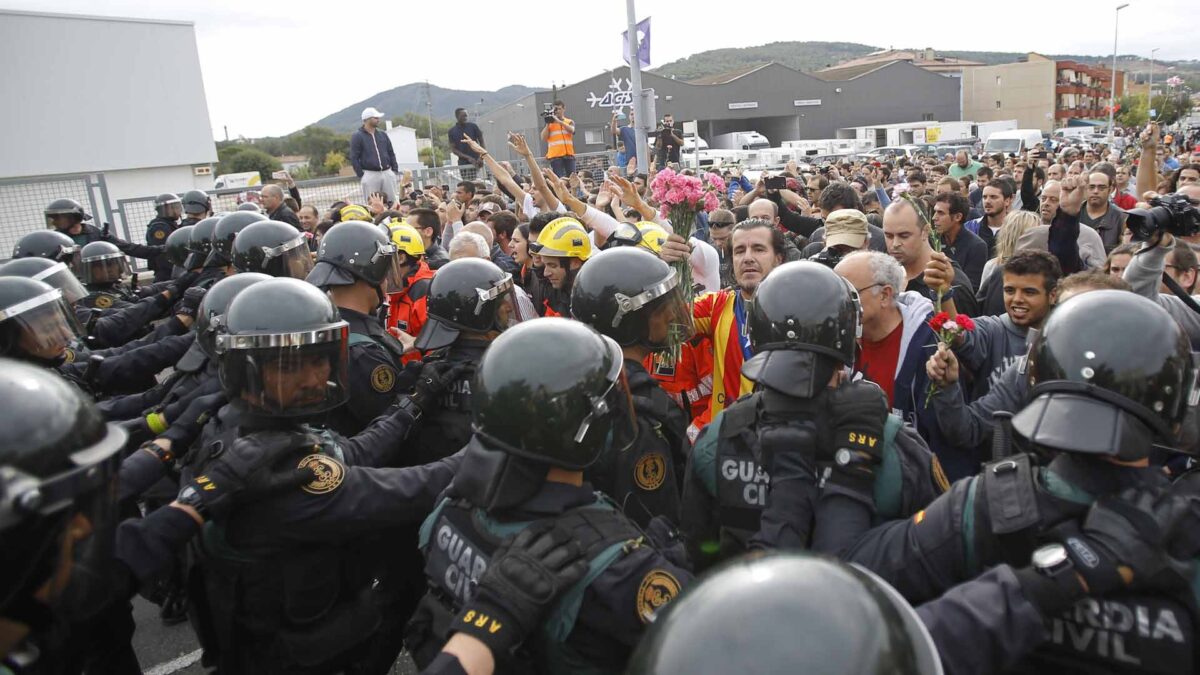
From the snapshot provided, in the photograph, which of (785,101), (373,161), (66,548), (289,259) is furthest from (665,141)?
(785,101)

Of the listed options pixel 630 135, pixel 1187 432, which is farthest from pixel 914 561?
pixel 630 135

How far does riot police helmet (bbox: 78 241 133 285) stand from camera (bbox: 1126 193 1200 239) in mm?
7147

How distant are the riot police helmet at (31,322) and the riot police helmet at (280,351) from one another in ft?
4.52

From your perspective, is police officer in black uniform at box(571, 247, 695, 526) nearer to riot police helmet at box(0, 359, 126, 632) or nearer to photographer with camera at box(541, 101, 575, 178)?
riot police helmet at box(0, 359, 126, 632)

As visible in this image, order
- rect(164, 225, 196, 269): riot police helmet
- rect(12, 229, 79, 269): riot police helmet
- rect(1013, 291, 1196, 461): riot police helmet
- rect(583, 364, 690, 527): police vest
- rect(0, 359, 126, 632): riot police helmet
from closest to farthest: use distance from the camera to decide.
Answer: rect(0, 359, 126, 632): riot police helmet < rect(1013, 291, 1196, 461): riot police helmet < rect(583, 364, 690, 527): police vest < rect(12, 229, 79, 269): riot police helmet < rect(164, 225, 196, 269): riot police helmet

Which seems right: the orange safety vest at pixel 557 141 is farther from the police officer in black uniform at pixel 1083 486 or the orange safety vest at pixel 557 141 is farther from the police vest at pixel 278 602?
the police officer in black uniform at pixel 1083 486

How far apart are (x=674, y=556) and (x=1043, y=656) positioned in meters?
0.91

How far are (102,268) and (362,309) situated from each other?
11.9ft

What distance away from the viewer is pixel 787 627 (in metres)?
1.09

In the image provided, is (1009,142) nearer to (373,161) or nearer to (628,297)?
(373,161)

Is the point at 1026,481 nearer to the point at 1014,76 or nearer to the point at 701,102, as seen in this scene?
the point at 701,102

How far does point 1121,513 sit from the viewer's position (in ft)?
5.43

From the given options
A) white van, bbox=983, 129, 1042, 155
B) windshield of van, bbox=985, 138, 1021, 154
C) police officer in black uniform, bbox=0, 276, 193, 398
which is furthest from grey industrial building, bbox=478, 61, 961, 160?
police officer in black uniform, bbox=0, 276, 193, 398

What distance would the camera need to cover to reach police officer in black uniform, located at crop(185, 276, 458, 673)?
2547 mm
